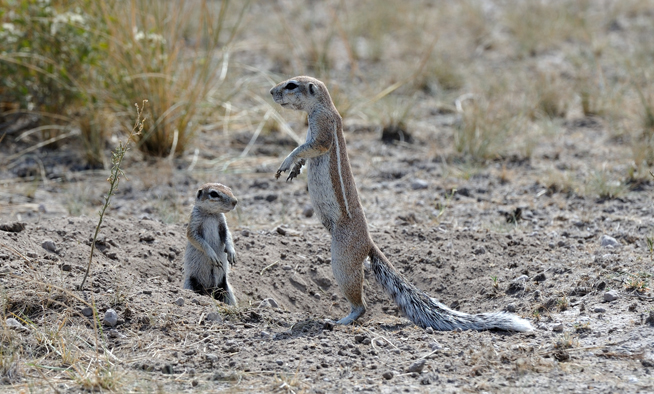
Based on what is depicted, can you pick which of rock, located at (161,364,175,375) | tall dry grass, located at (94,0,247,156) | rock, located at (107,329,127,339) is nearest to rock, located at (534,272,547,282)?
rock, located at (161,364,175,375)

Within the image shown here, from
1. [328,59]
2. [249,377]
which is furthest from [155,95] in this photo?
[249,377]

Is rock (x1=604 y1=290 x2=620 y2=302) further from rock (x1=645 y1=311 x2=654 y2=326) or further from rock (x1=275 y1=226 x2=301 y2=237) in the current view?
rock (x1=275 y1=226 x2=301 y2=237)

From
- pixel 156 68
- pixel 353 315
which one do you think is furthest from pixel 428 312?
pixel 156 68

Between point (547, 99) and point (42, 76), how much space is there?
643 centimetres

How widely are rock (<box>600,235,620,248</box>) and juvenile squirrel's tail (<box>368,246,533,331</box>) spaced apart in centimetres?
182

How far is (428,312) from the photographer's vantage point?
4.96 m

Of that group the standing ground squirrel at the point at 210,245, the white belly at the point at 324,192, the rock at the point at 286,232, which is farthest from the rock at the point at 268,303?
the rock at the point at 286,232

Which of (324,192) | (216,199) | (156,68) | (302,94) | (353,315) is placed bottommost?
(353,315)

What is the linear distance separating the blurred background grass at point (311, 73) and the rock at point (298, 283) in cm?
320

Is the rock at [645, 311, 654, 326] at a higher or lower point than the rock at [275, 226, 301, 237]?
lower

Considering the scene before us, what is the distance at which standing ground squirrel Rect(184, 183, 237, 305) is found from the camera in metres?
5.64

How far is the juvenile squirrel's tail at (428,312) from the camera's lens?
15.3 ft

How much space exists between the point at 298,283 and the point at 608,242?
2539mm

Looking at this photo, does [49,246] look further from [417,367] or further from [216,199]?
[417,367]
